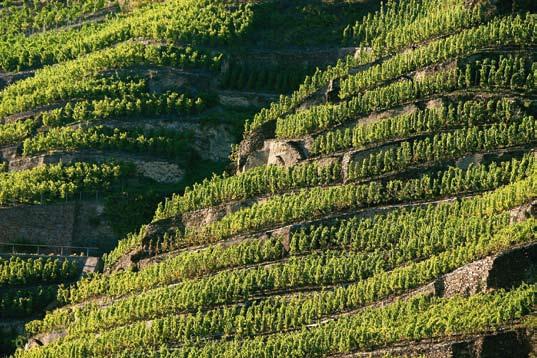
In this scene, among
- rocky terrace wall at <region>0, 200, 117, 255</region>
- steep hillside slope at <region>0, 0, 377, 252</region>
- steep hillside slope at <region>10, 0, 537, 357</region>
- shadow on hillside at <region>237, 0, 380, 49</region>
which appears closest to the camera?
steep hillside slope at <region>10, 0, 537, 357</region>

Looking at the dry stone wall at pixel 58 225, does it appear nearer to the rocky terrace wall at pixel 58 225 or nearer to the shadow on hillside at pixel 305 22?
the rocky terrace wall at pixel 58 225

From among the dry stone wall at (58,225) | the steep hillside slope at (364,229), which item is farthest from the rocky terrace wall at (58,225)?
the steep hillside slope at (364,229)

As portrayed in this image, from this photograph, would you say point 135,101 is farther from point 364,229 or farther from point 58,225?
point 364,229

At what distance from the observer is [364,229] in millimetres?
109188

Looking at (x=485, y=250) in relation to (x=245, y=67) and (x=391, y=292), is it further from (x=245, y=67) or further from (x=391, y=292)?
(x=245, y=67)

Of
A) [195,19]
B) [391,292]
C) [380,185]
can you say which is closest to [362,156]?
[380,185]

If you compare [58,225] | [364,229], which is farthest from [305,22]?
[364,229]

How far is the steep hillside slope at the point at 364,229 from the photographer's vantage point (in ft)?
334

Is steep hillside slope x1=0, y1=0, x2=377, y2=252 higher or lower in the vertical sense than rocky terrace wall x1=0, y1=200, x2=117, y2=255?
higher

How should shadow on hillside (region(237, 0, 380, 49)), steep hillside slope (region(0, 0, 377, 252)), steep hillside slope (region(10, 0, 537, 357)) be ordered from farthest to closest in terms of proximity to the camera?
shadow on hillside (region(237, 0, 380, 49)), steep hillside slope (region(0, 0, 377, 252)), steep hillside slope (region(10, 0, 537, 357))

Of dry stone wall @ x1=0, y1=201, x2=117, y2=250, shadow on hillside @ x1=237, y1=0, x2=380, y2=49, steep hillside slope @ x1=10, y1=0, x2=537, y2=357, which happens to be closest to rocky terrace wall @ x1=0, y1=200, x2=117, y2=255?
dry stone wall @ x1=0, y1=201, x2=117, y2=250

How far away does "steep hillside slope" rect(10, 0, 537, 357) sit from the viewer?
334ft

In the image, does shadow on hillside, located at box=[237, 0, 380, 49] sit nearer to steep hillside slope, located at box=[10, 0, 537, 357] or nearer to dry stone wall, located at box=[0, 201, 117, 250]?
steep hillside slope, located at box=[10, 0, 537, 357]

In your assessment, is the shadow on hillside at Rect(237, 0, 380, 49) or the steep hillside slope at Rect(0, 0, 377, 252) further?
the shadow on hillside at Rect(237, 0, 380, 49)
